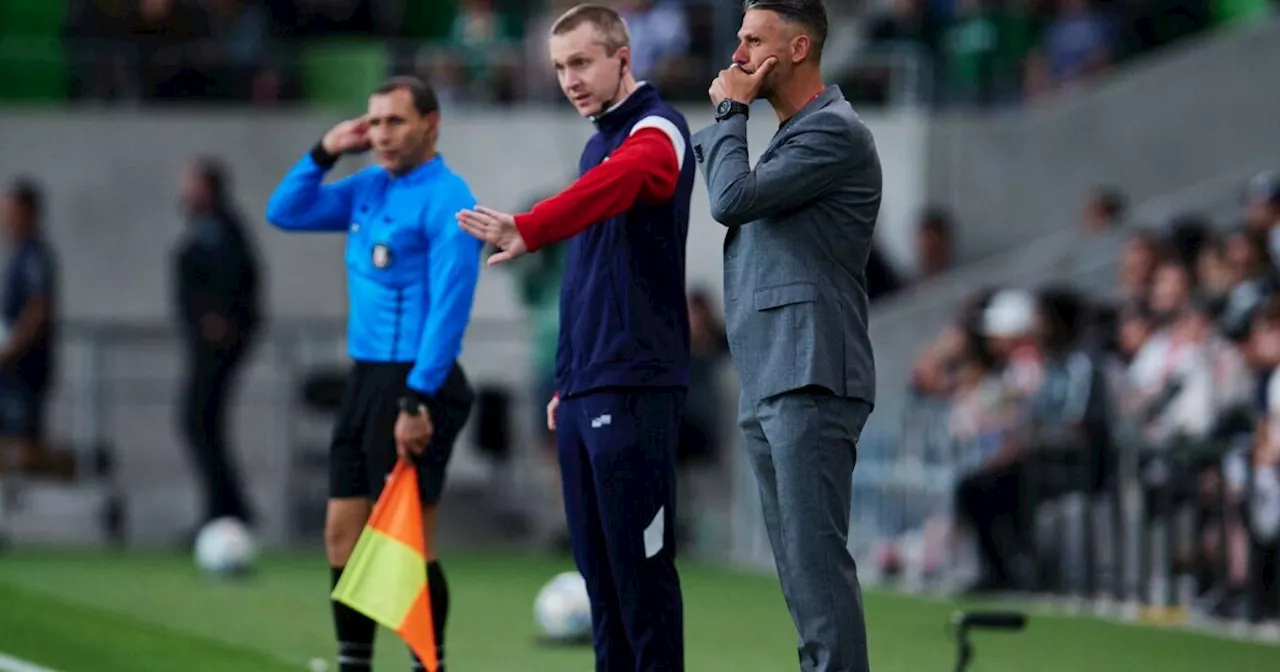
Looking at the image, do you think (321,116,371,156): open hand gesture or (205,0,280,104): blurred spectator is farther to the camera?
(205,0,280,104): blurred spectator

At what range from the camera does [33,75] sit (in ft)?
70.5

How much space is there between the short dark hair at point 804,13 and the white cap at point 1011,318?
28.8 ft

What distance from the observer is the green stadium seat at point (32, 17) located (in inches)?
866

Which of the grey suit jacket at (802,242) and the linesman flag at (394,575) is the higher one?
the grey suit jacket at (802,242)

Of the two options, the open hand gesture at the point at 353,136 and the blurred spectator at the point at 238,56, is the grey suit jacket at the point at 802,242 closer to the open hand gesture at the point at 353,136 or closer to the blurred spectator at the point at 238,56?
the open hand gesture at the point at 353,136

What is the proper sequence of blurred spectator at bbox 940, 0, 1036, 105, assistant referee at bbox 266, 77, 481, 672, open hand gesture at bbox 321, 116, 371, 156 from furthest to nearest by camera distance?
blurred spectator at bbox 940, 0, 1036, 105 → open hand gesture at bbox 321, 116, 371, 156 → assistant referee at bbox 266, 77, 481, 672

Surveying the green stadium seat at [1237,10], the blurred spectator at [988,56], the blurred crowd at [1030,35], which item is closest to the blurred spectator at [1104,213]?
the blurred crowd at [1030,35]

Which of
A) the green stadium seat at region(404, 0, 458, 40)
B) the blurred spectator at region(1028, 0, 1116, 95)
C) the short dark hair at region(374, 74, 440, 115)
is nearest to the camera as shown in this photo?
the short dark hair at region(374, 74, 440, 115)

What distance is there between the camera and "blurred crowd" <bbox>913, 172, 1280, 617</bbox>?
1377 cm

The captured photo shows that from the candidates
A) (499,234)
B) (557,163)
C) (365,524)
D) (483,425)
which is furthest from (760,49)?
(557,163)

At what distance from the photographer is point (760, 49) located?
741 cm

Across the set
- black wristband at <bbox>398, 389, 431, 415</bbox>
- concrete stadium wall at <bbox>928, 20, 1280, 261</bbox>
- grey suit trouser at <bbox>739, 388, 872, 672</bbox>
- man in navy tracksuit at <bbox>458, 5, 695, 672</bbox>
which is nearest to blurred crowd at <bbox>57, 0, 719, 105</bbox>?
concrete stadium wall at <bbox>928, 20, 1280, 261</bbox>

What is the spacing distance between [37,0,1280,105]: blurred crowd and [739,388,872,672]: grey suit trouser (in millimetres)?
13807

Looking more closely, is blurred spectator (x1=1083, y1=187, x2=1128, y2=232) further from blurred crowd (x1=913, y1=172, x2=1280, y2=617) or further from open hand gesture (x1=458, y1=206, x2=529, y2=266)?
open hand gesture (x1=458, y1=206, x2=529, y2=266)
